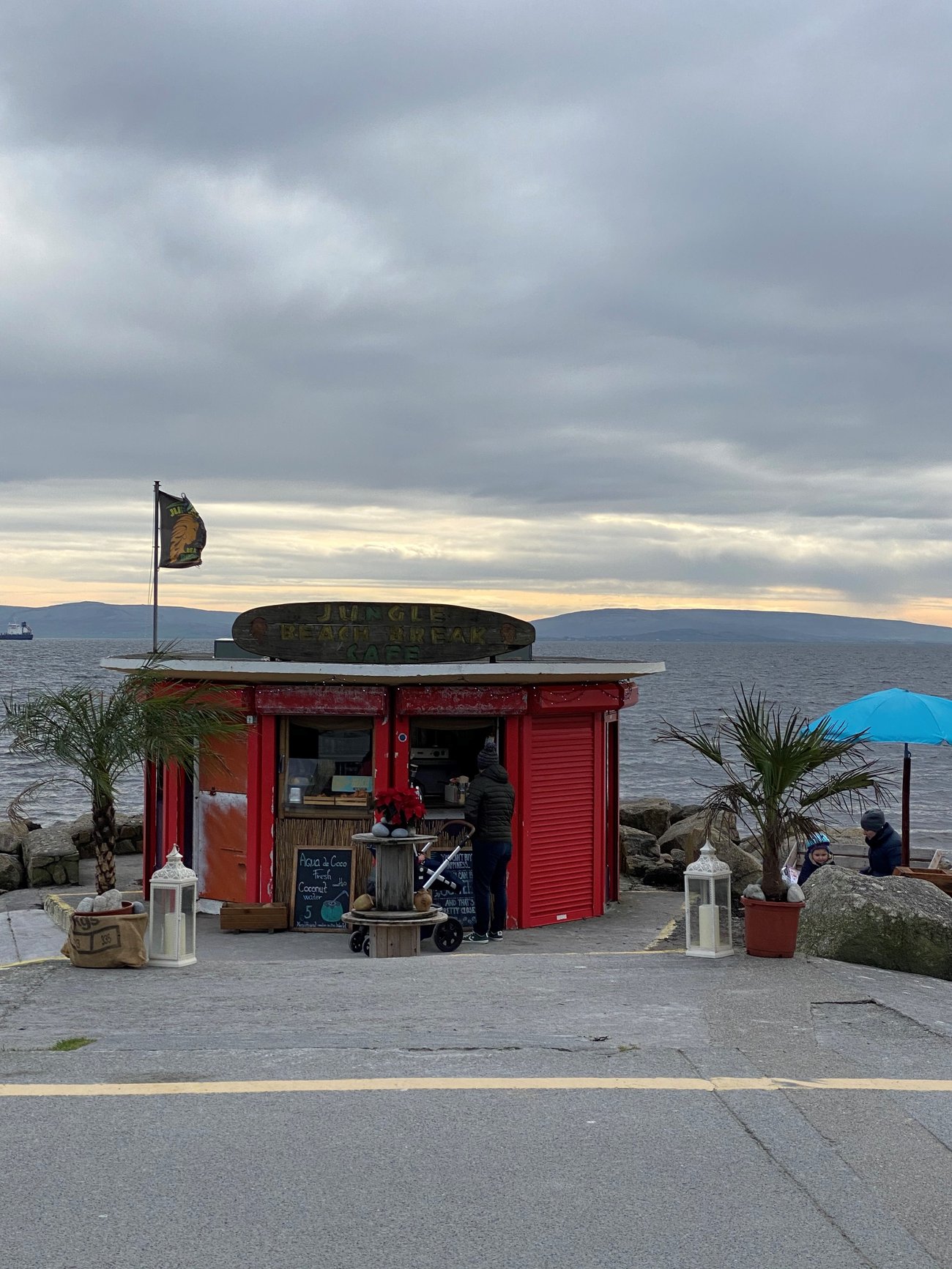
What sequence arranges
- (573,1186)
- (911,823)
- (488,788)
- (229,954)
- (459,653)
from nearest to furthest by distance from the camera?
1. (573,1186)
2. (229,954)
3. (488,788)
4. (459,653)
5. (911,823)

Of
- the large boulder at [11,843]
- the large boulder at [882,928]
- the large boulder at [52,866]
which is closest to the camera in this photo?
the large boulder at [882,928]

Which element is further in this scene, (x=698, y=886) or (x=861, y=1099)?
(x=698, y=886)

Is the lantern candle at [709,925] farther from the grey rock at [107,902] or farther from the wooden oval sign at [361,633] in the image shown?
the wooden oval sign at [361,633]

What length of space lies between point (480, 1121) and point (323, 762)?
8.84 meters

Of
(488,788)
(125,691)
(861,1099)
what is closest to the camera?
(861,1099)

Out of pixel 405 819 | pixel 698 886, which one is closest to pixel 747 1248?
pixel 698 886

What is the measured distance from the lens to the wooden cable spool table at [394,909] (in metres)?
11.9

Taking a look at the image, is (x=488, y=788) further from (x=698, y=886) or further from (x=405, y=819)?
(x=698, y=886)

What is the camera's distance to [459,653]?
578 inches

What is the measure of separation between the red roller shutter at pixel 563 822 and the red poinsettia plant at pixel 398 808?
3.02 m

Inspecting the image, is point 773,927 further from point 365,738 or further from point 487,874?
point 365,738

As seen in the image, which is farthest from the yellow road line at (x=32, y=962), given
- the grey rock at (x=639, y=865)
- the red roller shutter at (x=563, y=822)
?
the grey rock at (x=639, y=865)

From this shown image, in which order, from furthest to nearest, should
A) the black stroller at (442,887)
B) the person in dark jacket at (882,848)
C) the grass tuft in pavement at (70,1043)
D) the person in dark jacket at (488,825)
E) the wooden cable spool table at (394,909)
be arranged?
1. the person in dark jacket at (882,848)
2. the person in dark jacket at (488,825)
3. the black stroller at (442,887)
4. the wooden cable spool table at (394,909)
5. the grass tuft in pavement at (70,1043)

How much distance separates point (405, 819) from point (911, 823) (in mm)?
27774
